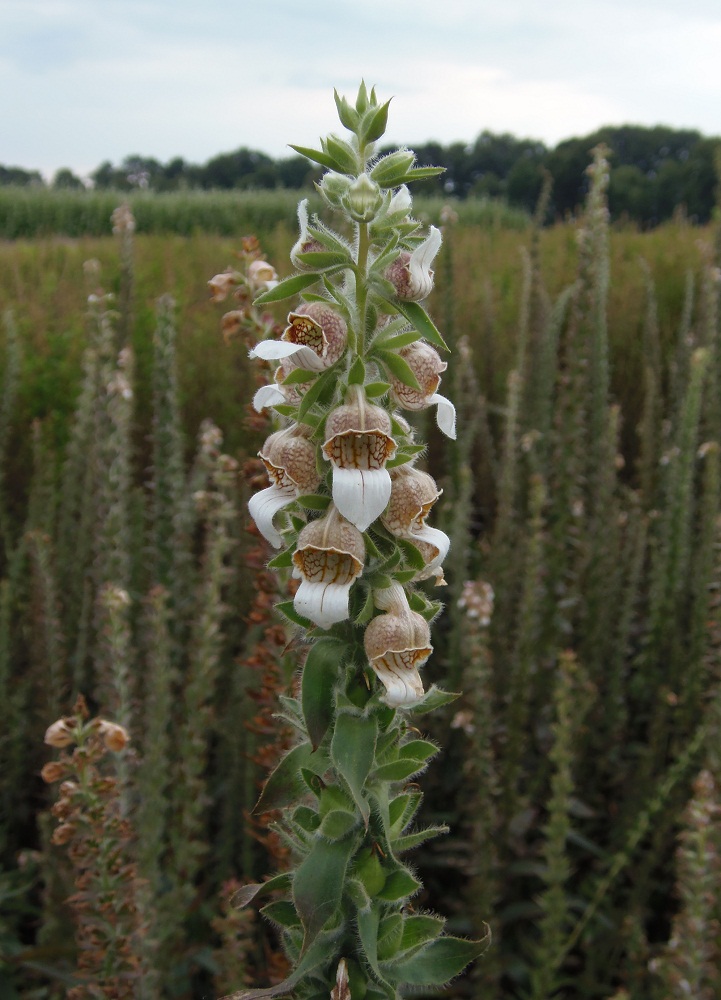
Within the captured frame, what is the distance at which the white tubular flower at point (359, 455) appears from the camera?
3.09 feet

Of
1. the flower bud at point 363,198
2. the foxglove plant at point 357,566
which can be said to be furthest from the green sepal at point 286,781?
the flower bud at point 363,198

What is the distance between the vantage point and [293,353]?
990mm

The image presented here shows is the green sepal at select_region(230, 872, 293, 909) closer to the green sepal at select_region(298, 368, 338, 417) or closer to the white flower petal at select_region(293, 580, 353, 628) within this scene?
the white flower petal at select_region(293, 580, 353, 628)

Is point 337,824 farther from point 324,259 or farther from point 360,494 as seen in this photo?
point 324,259

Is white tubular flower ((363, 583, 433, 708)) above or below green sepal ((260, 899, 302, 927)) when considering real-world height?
above

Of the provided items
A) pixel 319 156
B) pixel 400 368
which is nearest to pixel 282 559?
pixel 400 368

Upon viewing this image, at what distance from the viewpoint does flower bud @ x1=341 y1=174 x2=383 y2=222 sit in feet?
3.21

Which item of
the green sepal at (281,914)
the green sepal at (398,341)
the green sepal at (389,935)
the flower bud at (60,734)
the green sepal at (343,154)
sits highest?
the green sepal at (343,154)

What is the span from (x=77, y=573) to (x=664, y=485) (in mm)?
2697

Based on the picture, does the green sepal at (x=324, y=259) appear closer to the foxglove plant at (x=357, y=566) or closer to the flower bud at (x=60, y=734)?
the foxglove plant at (x=357, y=566)

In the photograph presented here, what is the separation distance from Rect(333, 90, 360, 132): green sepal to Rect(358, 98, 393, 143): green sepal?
0.01 meters

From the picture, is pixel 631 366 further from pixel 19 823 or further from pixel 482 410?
pixel 19 823

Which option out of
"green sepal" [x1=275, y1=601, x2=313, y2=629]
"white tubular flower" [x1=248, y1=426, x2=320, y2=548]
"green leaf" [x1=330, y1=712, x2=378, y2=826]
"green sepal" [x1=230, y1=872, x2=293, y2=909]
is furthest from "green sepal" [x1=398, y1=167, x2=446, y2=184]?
"green sepal" [x1=230, y1=872, x2=293, y2=909]

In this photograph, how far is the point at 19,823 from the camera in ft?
10.1
